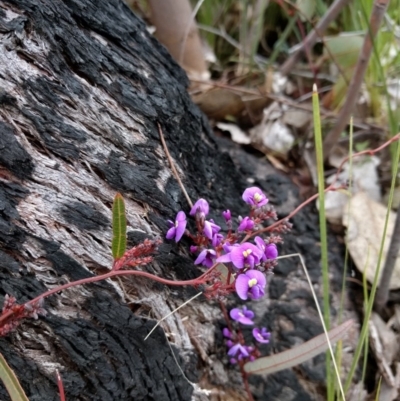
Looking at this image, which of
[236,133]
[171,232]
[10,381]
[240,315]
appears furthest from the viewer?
[236,133]

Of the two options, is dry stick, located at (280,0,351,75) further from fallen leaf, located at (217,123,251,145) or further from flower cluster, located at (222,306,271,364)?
flower cluster, located at (222,306,271,364)

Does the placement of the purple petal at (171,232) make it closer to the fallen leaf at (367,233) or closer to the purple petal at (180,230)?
the purple petal at (180,230)

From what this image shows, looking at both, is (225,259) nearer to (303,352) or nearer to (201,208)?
(201,208)

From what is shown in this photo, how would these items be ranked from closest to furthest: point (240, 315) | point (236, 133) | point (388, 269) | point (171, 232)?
point (171, 232) < point (240, 315) < point (388, 269) < point (236, 133)

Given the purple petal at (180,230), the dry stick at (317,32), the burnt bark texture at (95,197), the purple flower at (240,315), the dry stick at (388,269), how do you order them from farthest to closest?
the dry stick at (317,32) → the dry stick at (388,269) → the purple flower at (240,315) → the purple petal at (180,230) → the burnt bark texture at (95,197)

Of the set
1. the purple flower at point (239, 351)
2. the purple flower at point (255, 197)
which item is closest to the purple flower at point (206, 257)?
the purple flower at point (255, 197)

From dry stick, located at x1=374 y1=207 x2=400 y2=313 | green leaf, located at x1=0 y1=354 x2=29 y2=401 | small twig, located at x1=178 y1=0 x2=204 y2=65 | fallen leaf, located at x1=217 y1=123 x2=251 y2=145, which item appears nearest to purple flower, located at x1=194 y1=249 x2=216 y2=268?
green leaf, located at x1=0 y1=354 x2=29 y2=401

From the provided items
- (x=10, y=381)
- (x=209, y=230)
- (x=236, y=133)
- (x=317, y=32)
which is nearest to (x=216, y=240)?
(x=209, y=230)
